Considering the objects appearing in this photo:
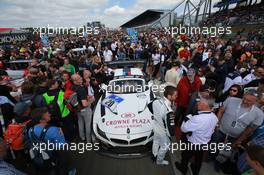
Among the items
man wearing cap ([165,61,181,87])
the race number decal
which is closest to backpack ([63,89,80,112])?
the race number decal

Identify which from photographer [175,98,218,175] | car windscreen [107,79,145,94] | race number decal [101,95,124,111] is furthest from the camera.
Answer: car windscreen [107,79,145,94]

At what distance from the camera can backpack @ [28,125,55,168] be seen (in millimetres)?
3080

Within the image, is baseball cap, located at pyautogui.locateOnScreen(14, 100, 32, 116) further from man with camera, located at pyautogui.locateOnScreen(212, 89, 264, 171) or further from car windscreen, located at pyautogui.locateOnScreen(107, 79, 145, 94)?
man with camera, located at pyautogui.locateOnScreen(212, 89, 264, 171)

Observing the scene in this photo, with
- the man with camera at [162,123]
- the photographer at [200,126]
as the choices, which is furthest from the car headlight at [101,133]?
the photographer at [200,126]

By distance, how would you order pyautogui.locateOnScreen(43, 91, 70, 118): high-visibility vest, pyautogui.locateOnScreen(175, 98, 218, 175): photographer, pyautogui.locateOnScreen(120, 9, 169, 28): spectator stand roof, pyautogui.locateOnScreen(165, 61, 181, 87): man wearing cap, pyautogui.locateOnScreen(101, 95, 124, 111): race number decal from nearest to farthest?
1. pyautogui.locateOnScreen(175, 98, 218, 175): photographer
2. pyautogui.locateOnScreen(43, 91, 70, 118): high-visibility vest
3. pyautogui.locateOnScreen(101, 95, 124, 111): race number decal
4. pyautogui.locateOnScreen(165, 61, 181, 87): man wearing cap
5. pyautogui.locateOnScreen(120, 9, 169, 28): spectator stand roof

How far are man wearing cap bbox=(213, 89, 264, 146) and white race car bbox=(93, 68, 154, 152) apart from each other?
1483mm

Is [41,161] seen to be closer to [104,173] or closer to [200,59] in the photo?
[104,173]

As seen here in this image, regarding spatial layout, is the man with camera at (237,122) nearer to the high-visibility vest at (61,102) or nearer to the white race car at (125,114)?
the white race car at (125,114)

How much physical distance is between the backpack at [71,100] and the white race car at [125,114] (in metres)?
0.73

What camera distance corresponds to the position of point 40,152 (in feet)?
10.5

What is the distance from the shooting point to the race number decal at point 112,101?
533cm

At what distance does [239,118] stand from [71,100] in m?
3.19

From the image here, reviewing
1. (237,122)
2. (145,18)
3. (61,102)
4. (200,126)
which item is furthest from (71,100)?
(145,18)

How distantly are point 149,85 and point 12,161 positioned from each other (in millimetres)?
3799
